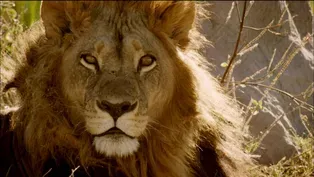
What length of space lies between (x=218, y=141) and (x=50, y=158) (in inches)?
45.5

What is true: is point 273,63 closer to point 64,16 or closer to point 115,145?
point 64,16

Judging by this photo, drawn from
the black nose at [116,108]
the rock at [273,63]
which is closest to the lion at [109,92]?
the black nose at [116,108]

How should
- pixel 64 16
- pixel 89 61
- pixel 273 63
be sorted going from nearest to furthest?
A: pixel 89 61, pixel 64 16, pixel 273 63

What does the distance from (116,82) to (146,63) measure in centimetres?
27

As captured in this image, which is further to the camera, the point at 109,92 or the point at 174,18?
the point at 174,18

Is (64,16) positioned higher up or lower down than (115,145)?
higher up

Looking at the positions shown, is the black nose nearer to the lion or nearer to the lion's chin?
the lion

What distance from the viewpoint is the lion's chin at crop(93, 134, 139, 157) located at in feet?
12.5

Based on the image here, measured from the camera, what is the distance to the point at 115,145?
12.6ft

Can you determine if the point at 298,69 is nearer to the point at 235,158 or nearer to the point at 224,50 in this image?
the point at 224,50

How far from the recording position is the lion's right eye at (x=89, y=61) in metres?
3.99

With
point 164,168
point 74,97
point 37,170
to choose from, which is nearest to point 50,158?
point 37,170

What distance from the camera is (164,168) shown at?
4371 millimetres

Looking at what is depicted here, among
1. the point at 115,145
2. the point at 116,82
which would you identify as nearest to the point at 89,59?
the point at 116,82
